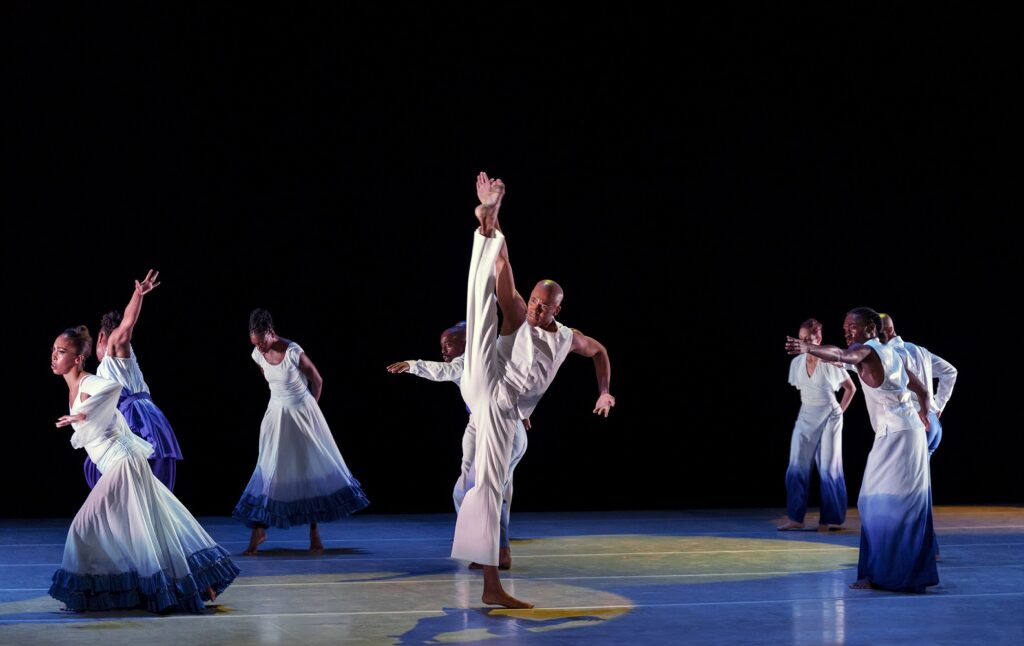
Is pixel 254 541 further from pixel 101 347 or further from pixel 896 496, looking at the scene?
pixel 896 496

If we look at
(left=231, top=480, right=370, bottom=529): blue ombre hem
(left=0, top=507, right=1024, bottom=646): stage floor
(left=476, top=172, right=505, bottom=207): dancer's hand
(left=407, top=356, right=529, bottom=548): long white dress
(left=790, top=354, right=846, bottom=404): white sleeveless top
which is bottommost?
(left=0, top=507, right=1024, bottom=646): stage floor

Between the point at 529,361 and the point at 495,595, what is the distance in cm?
103

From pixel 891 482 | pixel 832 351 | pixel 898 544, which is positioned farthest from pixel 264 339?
pixel 898 544

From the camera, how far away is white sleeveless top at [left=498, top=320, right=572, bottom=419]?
5531 mm

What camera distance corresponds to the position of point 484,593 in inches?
212

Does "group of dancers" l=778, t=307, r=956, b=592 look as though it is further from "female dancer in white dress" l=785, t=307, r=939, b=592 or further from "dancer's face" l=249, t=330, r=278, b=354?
"dancer's face" l=249, t=330, r=278, b=354

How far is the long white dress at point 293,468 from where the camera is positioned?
746 centimetres

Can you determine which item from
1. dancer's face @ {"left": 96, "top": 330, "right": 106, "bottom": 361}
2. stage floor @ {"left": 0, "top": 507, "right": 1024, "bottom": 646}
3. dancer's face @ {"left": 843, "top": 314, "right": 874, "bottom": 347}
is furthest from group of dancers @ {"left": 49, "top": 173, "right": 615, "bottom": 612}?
dancer's face @ {"left": 843, "top": 314, "right": 874, "bottom": 347}

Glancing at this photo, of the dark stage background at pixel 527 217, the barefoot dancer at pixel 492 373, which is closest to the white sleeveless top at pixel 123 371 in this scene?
the barefoot dancer at pixel 492 373

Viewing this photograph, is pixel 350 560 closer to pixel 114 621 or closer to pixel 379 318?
pixel 114 621

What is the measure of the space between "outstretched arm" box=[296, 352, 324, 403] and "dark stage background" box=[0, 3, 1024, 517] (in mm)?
2262

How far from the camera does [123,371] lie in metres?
6.94

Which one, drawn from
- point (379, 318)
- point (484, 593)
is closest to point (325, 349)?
point (379, 318)

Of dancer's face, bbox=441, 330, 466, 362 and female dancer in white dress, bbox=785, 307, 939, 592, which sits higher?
dancer's face, bbox=441, 330, 466, 362
